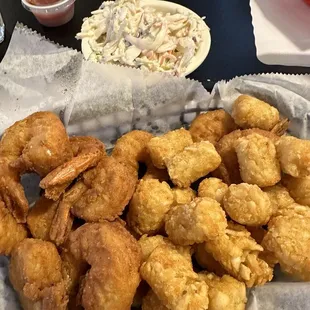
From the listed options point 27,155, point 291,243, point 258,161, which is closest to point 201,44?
point 258,161

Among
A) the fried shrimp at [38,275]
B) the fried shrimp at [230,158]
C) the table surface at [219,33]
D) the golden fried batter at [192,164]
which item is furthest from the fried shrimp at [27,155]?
the table surface at [219,33]

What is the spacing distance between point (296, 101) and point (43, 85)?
0.72 metres

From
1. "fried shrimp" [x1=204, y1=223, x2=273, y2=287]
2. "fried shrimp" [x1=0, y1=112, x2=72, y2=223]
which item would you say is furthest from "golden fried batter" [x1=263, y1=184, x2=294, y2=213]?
"fried shrimp" [x1=0, y1=112, x2=72, y2=223]

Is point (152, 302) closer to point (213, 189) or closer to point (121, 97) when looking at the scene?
point (213, 189)

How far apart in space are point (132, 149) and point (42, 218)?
294mm

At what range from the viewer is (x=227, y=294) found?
1104 millimetres

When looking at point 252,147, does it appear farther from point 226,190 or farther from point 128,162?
point 128,162

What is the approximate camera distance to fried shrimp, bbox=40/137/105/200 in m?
1.26

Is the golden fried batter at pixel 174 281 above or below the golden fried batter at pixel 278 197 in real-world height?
below

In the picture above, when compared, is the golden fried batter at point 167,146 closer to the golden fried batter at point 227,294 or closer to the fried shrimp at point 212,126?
the fried shrimp at point 212,126

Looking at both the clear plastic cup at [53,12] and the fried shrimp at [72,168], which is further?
the clear plastic cup at [53,12]

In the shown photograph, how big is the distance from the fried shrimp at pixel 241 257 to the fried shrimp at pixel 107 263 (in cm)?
18

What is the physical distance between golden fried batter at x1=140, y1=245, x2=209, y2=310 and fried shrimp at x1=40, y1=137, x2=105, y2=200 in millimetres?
274

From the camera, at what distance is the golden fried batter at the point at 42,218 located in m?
1.29
